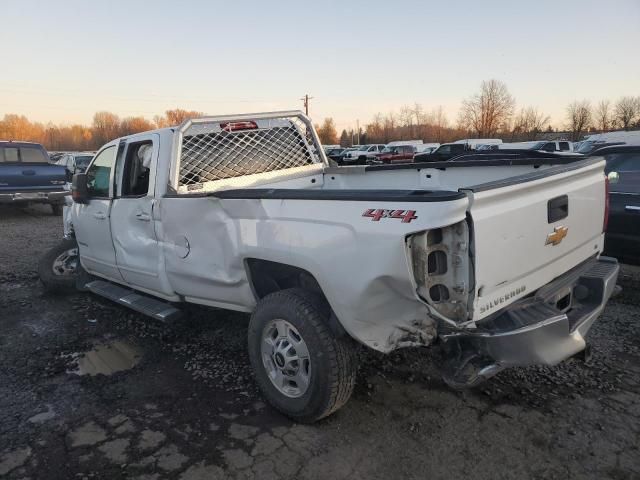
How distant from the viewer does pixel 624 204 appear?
5.55 m

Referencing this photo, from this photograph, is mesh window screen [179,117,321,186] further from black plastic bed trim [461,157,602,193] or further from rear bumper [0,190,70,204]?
rear bumper [0,190,70,204]

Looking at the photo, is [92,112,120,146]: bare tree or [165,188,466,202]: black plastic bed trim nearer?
[165,188,466,202]: black plastic bed trim

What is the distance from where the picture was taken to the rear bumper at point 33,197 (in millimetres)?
12125

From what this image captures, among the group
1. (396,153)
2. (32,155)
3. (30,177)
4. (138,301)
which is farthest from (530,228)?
(396,153)

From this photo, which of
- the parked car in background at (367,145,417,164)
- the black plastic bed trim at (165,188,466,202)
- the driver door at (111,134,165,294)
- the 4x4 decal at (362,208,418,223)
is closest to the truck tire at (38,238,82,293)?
Answer: the driver door at (111,134,165,294)

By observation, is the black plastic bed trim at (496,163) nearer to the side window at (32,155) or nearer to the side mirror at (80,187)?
the side mirror at (80,187)

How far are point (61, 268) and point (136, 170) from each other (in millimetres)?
2411

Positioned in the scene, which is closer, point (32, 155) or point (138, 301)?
point (138, 301)

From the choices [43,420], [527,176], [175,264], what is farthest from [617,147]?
Answer: [43,420]

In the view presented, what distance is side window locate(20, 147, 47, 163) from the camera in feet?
43.0

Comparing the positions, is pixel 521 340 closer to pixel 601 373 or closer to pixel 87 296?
pixel 601 373

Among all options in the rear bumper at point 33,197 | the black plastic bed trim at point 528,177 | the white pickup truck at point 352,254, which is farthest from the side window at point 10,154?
the black plastic bed trim at point 528,177

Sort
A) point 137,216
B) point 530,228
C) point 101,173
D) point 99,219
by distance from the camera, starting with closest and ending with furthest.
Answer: point 530,228 < point 137,216 < point 99,219 < point 101,173

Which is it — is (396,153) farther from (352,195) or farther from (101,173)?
(352,195)
